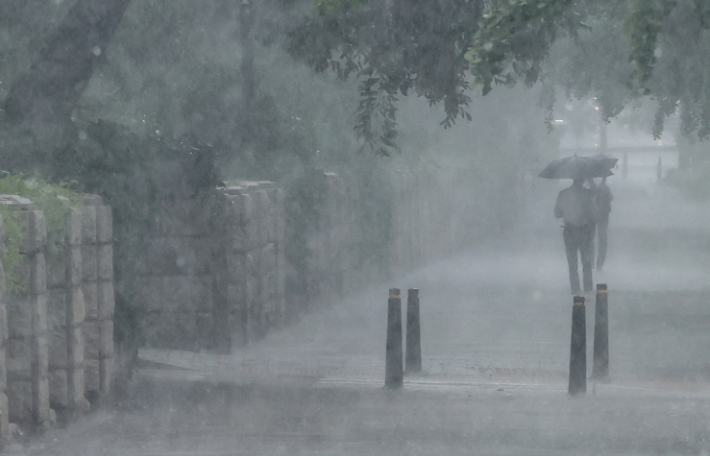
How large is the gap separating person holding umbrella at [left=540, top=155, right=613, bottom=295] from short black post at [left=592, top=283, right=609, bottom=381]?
6.79 m

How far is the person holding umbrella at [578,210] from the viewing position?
17828 millimetres

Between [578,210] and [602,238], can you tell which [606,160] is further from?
[578,210]

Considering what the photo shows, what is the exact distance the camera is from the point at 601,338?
434 inches

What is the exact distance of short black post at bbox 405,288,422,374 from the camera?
11.4 meters

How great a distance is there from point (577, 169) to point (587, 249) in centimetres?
118

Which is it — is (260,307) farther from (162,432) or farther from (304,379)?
(162,432)

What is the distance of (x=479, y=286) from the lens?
2094cm

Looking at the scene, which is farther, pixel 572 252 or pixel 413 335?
pixel 572 252

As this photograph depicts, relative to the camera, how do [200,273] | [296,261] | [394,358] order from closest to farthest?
[394,358] → [200,273] → [296,261]

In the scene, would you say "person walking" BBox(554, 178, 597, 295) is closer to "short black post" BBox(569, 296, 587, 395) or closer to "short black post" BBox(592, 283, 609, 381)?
"short black post" BBox(592, 283, 609, 381)

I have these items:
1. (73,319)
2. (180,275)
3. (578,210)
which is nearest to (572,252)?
(578,210)

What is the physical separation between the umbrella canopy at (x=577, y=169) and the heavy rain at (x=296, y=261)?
0.12ft

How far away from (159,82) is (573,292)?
657 cm

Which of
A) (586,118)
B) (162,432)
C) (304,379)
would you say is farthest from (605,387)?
(586,118)
